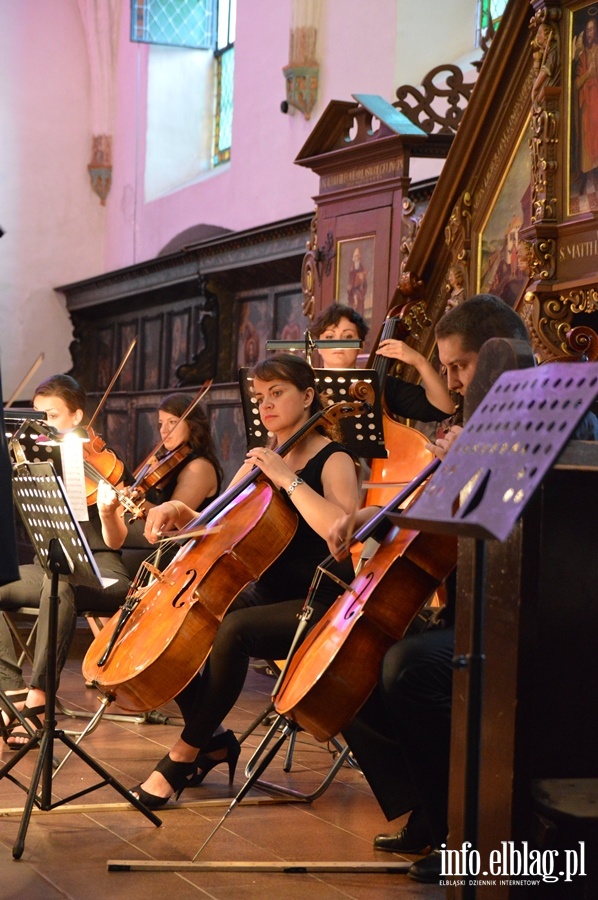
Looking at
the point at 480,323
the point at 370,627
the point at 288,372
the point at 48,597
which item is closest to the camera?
the point at 370,627

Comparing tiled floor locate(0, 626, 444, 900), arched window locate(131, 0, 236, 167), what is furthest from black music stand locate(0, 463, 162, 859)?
arched window locate(131, 0, 236, 167)

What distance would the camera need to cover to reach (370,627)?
302 cm

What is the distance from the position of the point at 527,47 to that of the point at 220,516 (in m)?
2.76

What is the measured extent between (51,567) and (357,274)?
390cm

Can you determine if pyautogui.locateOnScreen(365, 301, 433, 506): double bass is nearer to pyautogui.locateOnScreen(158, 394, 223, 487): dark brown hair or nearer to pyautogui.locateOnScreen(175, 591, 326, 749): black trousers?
pyautogui.locateOnScreen(158, 394, 223, 487): dark brown hair

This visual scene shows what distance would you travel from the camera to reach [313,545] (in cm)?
391

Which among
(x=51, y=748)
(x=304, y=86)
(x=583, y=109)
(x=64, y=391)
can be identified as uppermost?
(x=304, y=86)

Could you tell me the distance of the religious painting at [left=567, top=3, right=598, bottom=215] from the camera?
464 cm

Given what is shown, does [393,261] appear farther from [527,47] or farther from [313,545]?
[313,545]

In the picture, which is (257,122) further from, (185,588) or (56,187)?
(185,588)

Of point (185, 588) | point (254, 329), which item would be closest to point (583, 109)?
point (185, 588)

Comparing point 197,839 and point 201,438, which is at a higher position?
point 201,438

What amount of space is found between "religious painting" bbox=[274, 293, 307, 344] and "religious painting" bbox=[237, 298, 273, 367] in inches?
4.2

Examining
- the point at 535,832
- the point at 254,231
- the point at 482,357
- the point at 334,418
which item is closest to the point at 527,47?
the point at 334,418
